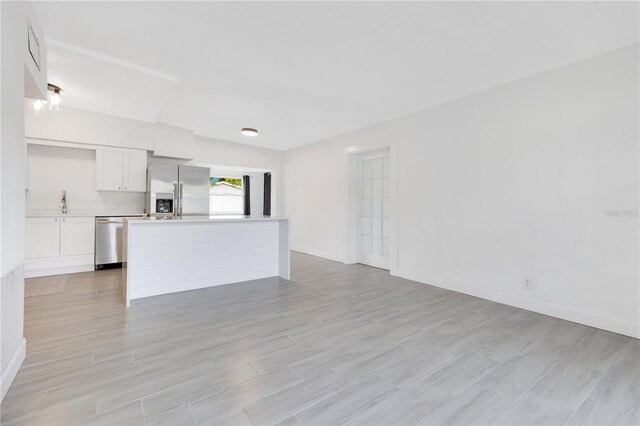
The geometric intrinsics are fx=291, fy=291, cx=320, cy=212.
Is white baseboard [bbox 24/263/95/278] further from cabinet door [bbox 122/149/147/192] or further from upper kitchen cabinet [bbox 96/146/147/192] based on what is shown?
cabinet door [bbox 122/149/147/192]

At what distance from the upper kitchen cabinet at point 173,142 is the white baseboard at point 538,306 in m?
4.63

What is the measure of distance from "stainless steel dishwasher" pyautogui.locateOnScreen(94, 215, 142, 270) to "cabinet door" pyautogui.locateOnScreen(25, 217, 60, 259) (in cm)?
50

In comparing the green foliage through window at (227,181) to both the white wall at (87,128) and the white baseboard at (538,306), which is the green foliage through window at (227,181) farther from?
the white baseboard at (538,306)

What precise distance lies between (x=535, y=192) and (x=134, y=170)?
598 centimetres

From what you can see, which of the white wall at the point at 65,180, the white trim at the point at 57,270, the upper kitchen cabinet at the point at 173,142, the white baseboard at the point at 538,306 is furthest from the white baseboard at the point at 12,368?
the white baseboard at the point at 538,306

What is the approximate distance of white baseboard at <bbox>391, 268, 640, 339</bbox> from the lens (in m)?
2.55

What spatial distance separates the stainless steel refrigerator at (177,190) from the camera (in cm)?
503

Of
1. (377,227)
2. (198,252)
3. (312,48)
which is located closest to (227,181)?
(377,227)

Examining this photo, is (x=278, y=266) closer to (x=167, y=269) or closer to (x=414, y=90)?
(x=167, y=269)

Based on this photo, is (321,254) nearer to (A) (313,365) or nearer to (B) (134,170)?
(B) (134,170)

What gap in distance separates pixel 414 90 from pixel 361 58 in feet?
3.47

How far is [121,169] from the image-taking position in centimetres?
506

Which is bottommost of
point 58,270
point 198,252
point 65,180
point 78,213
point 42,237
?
point 58,270

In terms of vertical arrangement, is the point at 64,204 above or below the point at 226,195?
below
